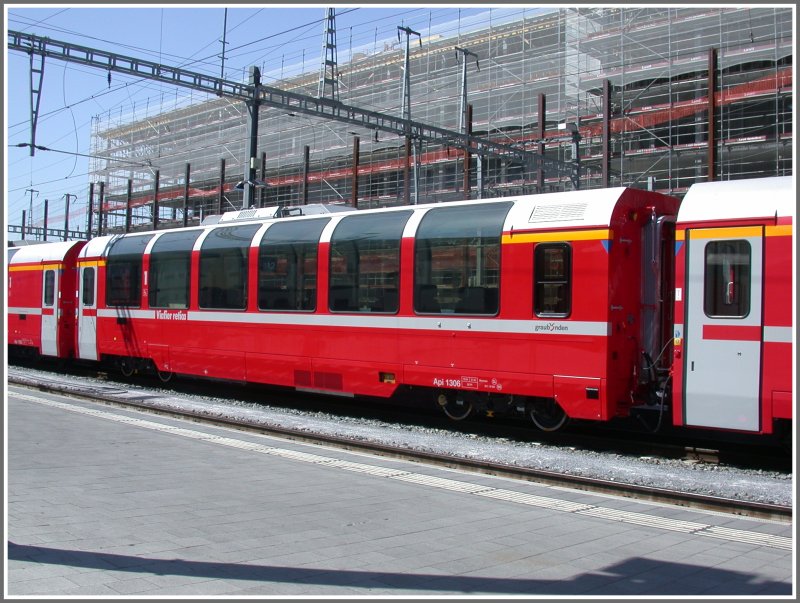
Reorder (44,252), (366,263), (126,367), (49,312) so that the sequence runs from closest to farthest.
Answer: (366,263)
(126,367)
(49,312)
(44,252)

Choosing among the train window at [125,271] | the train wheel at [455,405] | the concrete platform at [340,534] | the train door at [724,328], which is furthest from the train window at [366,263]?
the train window at [125,271]

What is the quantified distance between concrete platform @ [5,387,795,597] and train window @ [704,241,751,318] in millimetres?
2942

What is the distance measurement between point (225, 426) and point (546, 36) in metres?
32.0

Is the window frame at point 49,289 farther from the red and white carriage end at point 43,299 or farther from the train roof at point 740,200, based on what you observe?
the train roof at point 740,200

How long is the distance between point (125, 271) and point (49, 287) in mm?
4436

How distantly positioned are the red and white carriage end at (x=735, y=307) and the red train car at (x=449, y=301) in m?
1.02

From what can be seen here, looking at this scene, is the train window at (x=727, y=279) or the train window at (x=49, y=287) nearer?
the train window at (x=727, y=279)

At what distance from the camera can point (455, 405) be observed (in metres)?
13.0

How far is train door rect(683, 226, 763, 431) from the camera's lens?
30.8ft

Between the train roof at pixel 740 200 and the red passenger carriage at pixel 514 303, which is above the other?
the train roof at pixel 740 200

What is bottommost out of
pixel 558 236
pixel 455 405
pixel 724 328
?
pixel 455 405

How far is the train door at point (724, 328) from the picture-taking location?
938cm

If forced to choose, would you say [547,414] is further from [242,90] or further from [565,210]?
[242,90]

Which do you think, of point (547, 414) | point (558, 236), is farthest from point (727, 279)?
point (547, 414)
